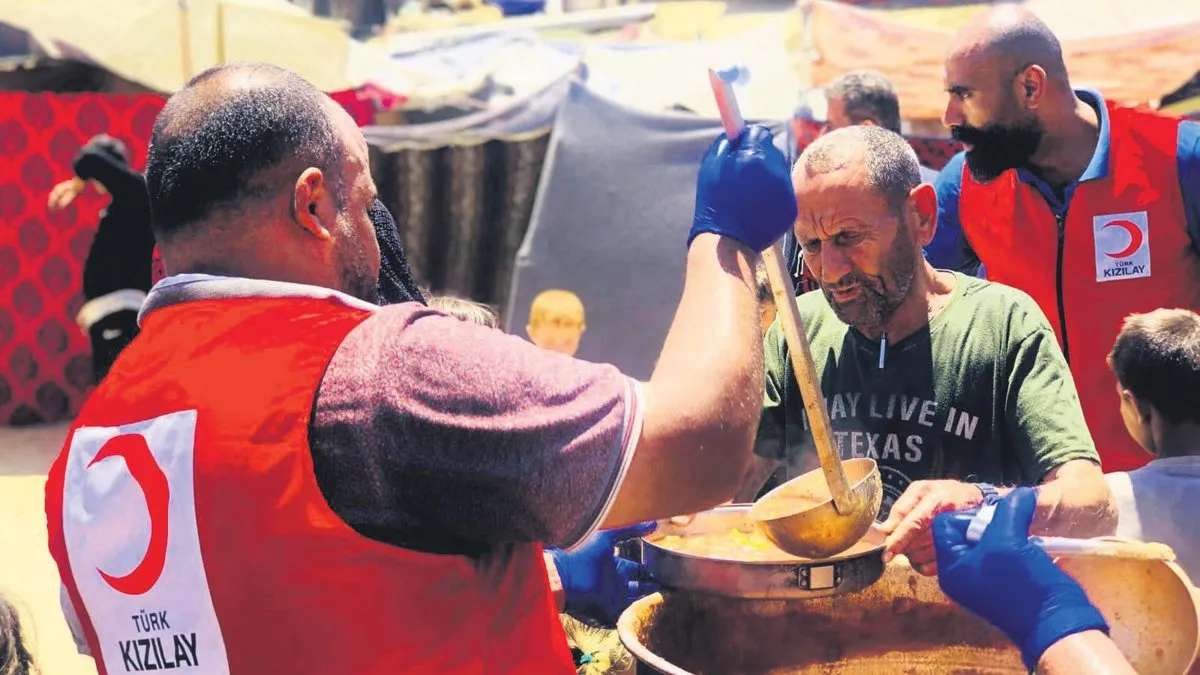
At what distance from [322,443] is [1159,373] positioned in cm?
253

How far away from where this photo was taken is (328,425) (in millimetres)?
1477

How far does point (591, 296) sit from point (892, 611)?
610cm

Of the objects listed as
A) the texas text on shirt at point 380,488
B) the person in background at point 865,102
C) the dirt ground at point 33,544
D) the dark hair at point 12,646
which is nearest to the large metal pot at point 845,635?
the texas text on shirt at point 380,488

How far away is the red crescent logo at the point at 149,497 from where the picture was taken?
60.7 inches

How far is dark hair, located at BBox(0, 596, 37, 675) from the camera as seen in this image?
2.52m

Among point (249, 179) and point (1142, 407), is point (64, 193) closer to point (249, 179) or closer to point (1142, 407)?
point (1142, 407)

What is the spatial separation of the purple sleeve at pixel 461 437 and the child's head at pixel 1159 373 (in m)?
2.25

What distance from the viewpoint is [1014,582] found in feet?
6.20

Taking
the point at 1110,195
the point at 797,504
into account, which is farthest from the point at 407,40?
the point at 797,504

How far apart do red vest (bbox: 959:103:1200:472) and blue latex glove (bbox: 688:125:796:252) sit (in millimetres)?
2398

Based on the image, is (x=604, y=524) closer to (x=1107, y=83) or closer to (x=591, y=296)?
(x=591, y=296)

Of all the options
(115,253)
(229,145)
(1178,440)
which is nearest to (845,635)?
(1178,440)

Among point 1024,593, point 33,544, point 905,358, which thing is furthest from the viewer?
point 33,544

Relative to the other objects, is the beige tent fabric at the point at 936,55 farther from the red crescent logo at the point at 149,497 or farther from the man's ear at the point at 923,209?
the red crescent logo at the point at 149,497
